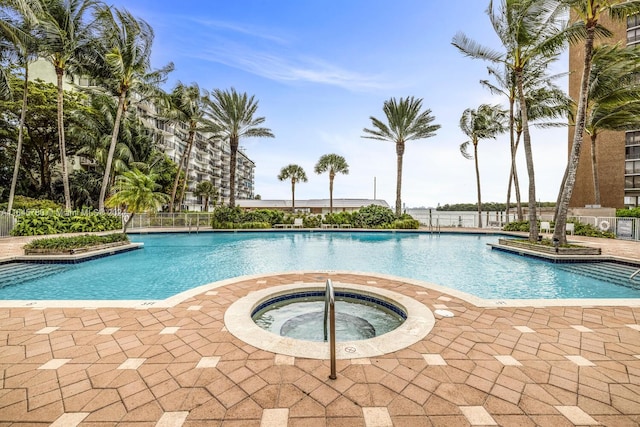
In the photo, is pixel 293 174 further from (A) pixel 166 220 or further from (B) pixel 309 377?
(B) pixel 309 377

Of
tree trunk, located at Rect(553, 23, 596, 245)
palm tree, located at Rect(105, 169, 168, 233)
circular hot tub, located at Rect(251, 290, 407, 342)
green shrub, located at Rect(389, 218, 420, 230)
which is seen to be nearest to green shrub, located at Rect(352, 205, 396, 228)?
green shrub, located at Rect(389, 218, 420, 230)

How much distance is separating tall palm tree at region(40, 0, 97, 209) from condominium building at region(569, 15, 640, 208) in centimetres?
4230

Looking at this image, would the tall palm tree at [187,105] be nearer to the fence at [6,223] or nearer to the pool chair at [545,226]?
the fence at [6,223]

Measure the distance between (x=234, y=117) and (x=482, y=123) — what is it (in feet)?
67.4

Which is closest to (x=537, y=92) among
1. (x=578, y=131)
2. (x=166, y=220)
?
(x=578, y=131)

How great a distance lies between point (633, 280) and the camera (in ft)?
23.7

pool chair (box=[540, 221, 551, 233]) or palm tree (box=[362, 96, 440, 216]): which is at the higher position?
palm tree (box=[362, 96, 440, 216])

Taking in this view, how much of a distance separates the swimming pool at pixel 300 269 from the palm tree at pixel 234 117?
10.7 meters

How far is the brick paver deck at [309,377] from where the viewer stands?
2109 mm

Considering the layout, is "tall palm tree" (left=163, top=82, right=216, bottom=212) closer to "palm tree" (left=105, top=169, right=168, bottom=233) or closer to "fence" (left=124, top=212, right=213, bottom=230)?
Result: "fence" (left=124, top=212, right=213, bottom=230)

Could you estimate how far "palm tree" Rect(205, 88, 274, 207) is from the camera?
2045 centimetres

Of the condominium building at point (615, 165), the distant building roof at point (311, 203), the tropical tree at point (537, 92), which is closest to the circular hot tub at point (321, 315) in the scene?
the tropical tree at point (537, 92)

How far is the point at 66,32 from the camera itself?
1480cm

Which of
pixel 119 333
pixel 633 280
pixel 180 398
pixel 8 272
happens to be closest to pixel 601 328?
pixel 180 398
